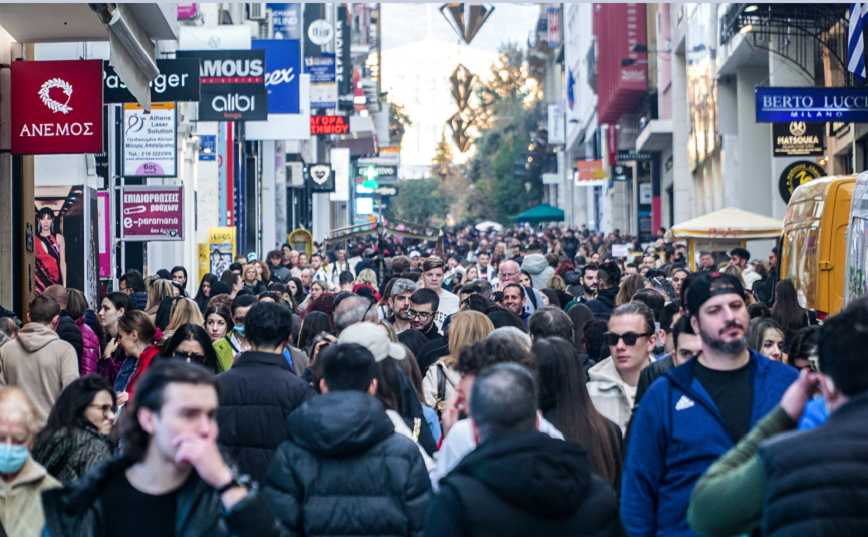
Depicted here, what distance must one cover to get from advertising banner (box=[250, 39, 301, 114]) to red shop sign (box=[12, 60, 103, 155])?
11783 millimetres

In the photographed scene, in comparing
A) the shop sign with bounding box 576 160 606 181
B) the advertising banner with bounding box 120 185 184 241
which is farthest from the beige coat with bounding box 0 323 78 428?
the shop sign with bounding box 576 160 606 181

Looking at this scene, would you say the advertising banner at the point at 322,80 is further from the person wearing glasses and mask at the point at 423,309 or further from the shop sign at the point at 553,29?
the shop sign at the point at 553,29

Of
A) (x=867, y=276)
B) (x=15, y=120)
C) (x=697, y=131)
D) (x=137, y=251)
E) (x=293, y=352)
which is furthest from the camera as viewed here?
(x=697, y=131)

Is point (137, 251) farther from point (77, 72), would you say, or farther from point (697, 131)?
point (697, 131)

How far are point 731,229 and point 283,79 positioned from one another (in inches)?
394

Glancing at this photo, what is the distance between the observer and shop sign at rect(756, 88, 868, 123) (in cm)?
1686

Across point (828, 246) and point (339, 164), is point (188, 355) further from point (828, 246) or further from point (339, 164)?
point (339, 164)

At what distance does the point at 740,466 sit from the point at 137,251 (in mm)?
19443

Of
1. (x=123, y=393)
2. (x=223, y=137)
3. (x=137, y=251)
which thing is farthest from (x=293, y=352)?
(x=223, y=137)

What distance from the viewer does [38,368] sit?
748 cm

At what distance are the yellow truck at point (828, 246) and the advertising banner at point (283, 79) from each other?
13176mm

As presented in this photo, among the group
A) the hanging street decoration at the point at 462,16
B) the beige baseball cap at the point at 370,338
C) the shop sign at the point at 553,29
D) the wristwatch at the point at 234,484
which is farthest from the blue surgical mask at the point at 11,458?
the shop sign at the point at 553,29

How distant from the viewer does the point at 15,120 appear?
1163cm

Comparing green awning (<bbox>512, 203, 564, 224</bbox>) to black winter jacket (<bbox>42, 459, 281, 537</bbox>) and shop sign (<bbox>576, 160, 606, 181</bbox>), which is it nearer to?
shop sign (<bbox>576, 160, 606, 181</bbox>)
